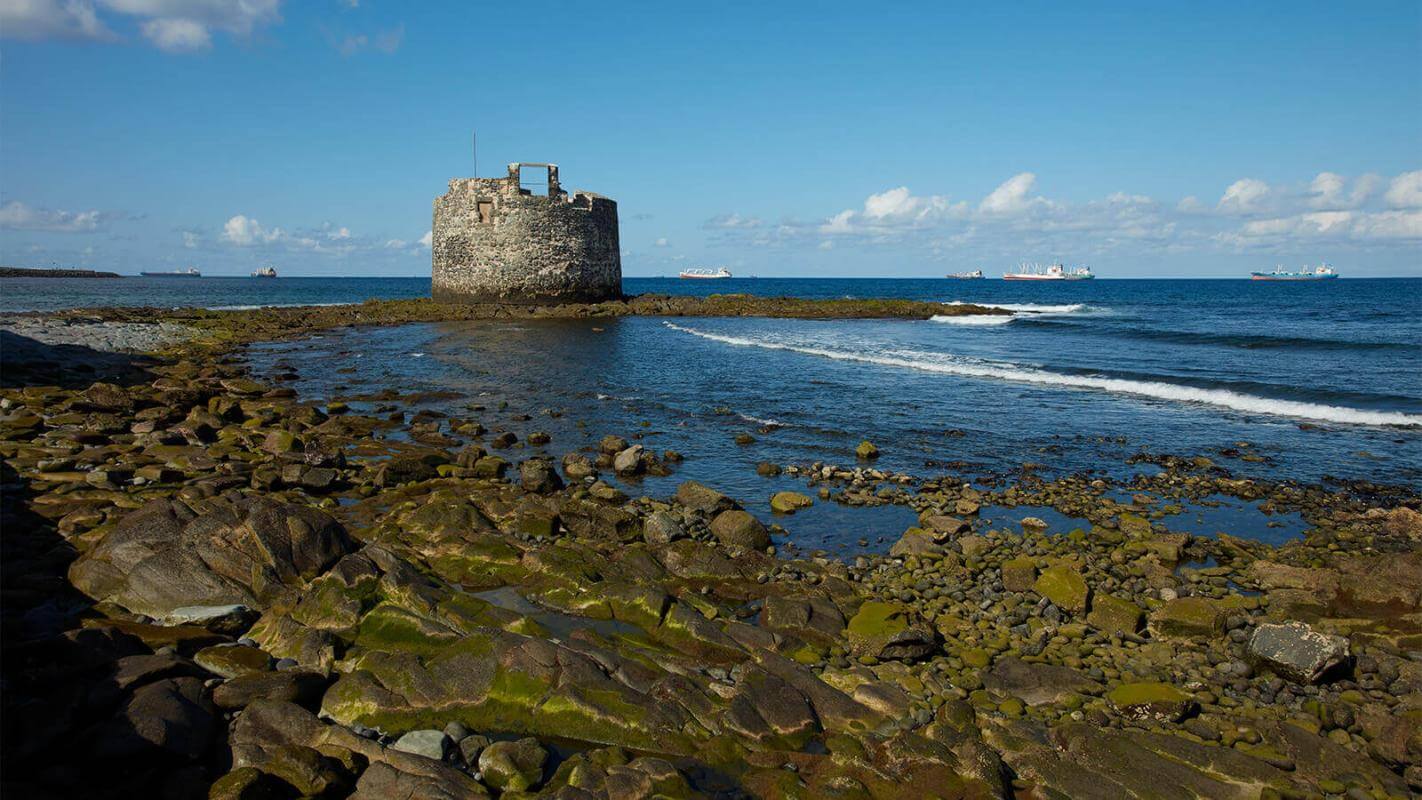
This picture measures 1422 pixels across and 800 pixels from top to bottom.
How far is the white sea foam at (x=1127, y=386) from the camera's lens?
2030cm

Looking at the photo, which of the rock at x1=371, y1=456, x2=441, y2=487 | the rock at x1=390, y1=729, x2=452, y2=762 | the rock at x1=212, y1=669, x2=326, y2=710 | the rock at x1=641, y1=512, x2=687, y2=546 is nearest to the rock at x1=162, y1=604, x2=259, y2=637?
the rock at x1=212, y1=669, x2=326, y2=710

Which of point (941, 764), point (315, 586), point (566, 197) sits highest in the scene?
point (566, 197)

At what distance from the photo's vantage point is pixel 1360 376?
26969 millimetres

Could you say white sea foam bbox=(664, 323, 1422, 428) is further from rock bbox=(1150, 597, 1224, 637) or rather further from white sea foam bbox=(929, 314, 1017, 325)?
white sea foam bbox=(929, 314, 1017, 325)

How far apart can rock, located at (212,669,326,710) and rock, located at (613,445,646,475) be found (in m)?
8.11

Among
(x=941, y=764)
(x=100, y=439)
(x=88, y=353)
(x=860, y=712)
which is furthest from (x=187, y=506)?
(x=88, y=353)

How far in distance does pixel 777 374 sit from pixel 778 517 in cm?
1603

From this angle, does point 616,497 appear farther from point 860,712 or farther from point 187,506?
point 860,712

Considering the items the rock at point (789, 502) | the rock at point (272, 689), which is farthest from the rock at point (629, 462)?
the rock at point (272, 689)

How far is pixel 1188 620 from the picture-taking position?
8539 millimetres

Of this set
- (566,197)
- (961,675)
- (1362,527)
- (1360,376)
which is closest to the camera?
(961,675)

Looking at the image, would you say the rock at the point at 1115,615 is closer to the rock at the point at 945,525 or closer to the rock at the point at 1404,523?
the rock at the point at 945,525

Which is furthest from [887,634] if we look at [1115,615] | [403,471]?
[403,471]

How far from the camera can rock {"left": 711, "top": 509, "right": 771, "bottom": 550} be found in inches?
435
